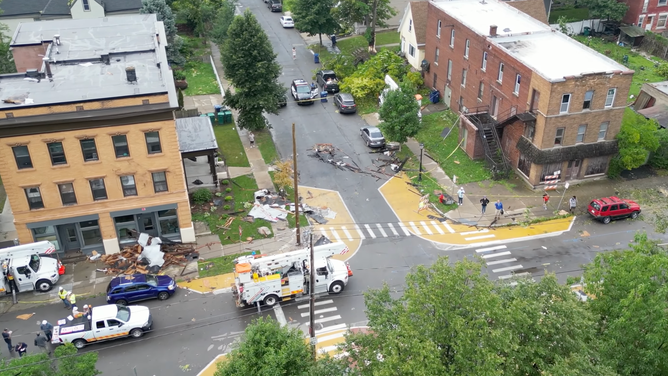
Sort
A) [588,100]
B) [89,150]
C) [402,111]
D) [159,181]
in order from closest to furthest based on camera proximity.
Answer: [89,150], [159,181], [588,100], [402,111]

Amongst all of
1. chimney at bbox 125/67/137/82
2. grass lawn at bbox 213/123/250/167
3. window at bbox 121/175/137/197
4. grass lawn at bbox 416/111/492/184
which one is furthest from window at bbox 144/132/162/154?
grass lawn at bbox 416/111/492/184

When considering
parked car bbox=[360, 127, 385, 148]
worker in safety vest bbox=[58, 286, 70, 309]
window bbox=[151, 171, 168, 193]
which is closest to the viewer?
worker in safety vest bbox=[58, 286, 70, 309]

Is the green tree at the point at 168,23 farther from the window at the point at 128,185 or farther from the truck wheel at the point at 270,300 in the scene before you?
the truck wheel at the point at 270,300

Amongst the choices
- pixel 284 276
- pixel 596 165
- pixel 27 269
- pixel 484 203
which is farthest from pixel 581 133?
pixel 27 269

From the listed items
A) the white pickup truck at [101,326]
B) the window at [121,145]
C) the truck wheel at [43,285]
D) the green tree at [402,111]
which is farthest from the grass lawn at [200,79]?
the white pickup truck at [101,326]

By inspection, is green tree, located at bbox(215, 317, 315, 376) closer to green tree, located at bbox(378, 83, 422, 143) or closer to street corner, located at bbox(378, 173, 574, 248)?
street corner, located at bbox(378, 173, 574, 248)

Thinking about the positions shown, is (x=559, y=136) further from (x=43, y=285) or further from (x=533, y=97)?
(x=43, y=285)
